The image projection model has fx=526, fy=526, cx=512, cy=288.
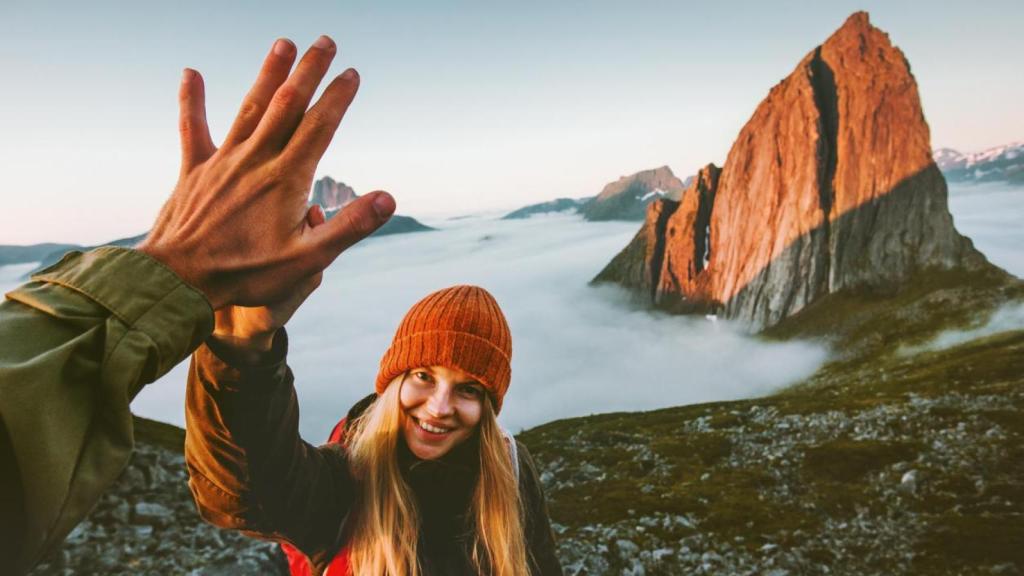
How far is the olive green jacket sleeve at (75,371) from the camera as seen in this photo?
1343 millimetres

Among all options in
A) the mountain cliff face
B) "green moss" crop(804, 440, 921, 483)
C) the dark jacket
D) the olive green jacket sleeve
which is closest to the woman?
the dark jacket

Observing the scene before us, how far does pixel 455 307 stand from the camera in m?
4.86

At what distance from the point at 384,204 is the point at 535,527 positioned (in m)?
4.13

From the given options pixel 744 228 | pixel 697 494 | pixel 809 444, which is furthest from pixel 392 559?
pixel 744 228

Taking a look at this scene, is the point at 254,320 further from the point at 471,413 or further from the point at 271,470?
the point at 471,413

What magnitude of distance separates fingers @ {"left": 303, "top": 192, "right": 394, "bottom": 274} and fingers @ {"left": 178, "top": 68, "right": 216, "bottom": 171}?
0.61 metres

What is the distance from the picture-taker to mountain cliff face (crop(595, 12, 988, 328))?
372ft

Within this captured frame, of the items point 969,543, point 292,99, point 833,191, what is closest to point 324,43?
point 292,99

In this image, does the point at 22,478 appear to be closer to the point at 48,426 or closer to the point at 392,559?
the point at 48,426

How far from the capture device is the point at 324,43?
6.89 feet

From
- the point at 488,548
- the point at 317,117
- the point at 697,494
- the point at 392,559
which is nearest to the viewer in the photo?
the point at 317,117

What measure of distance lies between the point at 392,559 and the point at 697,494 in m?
27.2

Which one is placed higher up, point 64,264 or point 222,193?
point 222,193

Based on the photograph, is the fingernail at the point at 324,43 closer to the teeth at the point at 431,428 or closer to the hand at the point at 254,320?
the hand at the point at 254,320
